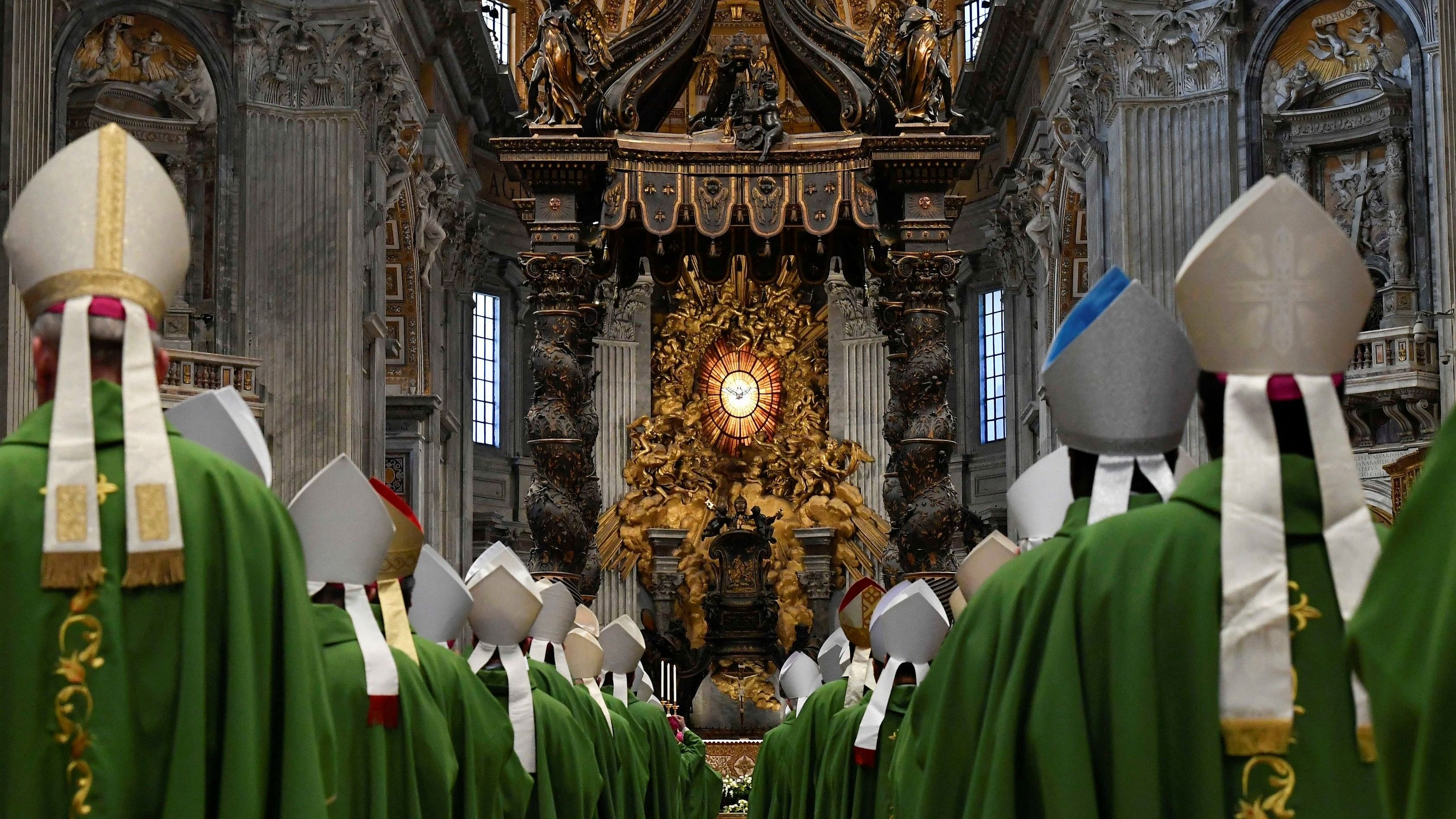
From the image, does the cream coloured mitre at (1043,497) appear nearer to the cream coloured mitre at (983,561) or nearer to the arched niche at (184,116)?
the cream coloured mitre at (983,561)

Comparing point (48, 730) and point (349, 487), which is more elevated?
point (349, 487)

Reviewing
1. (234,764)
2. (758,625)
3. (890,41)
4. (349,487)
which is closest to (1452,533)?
(234,764)

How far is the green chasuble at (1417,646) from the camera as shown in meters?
2.09

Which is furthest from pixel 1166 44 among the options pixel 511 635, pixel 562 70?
pixel 511 635

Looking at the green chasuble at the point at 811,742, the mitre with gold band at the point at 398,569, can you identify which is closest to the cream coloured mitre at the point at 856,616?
the green chasuble at the point at 811,742

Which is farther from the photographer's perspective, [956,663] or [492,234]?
[492,234]

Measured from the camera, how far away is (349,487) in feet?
18.5

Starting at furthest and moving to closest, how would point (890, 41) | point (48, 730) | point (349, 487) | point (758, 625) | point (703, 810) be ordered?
point (758, 625) → point (703, 810) → point (890, 41) → point (349, 487) → point (48, 730)

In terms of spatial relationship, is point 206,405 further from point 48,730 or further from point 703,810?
point 703,810

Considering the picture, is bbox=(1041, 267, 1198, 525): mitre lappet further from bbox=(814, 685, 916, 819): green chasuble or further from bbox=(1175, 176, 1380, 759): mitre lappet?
bbox=(814, 685, 916, 819): green chasuble

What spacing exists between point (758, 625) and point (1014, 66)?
26.3 feet

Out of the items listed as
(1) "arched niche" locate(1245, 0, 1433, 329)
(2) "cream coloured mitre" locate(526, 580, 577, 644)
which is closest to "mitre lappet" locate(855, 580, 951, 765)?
(2) "cream coloured mitre" locate(526, 580, 577, 644)

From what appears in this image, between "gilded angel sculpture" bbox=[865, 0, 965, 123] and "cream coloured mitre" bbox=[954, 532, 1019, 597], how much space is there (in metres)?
7.34

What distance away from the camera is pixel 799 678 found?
605 inches
